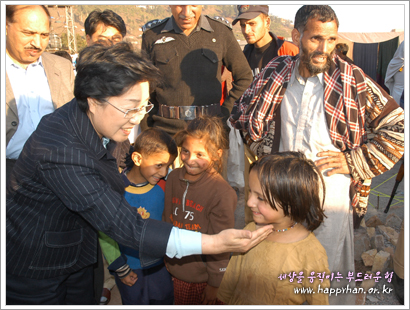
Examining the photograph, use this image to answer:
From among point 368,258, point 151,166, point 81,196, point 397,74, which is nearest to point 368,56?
point 397,74

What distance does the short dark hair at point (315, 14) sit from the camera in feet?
7.73

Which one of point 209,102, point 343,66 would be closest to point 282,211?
point 343,66

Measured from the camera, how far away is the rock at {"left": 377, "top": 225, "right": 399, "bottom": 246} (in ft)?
13.3

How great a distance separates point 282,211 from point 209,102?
77.0 inches

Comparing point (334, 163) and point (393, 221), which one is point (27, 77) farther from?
point (393, 221)

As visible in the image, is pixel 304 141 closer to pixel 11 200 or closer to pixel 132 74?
pixel 132 74

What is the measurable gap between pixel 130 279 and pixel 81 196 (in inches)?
43.1

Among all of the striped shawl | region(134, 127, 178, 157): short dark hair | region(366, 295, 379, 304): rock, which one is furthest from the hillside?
region(366, 295, 379, 304): rock

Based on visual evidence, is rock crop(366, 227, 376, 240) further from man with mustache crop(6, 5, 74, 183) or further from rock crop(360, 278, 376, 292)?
man with mustache crop(6, 5, 74, 183)

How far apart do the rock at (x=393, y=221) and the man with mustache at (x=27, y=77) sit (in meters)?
4.29

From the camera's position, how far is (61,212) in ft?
5.91

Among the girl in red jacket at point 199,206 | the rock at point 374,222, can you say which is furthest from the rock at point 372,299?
the girl in red jacket at point 199,206

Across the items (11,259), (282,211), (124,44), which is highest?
(124,44)

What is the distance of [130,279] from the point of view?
2471 millimetres
